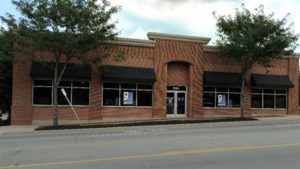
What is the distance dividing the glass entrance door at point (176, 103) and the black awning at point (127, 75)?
8.00 feet

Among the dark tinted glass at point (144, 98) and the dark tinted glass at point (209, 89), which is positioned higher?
the dark tinted glass at point (209, 89)

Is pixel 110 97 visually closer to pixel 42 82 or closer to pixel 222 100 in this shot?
pixel 42 82

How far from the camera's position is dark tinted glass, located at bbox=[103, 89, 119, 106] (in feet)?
110

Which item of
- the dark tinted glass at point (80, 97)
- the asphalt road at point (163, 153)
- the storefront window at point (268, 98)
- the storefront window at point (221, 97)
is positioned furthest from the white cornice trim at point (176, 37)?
the asphalt road at point (163, 153)

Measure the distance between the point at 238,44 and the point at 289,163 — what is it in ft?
74.8

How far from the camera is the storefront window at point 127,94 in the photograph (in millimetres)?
33719

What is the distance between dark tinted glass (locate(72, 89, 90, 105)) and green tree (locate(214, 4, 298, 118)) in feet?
31.8

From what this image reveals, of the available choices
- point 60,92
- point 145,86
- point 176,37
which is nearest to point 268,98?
point 176,37

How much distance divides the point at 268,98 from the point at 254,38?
716cm

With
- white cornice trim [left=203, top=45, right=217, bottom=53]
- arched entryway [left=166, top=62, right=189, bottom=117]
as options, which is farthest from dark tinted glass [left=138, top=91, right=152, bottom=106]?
white cornice trim [left=203, top=45, right=217, bottom=53]

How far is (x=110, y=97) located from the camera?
3378 centimetres

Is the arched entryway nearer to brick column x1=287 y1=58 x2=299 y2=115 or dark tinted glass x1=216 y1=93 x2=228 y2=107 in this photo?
dark tinted glass x1=216 y1=93 x2=228 y2=107

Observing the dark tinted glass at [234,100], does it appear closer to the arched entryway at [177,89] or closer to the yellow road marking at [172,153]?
the arched entryway at [177,89]

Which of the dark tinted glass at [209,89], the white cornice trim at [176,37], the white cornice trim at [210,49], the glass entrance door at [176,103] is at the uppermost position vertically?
the white cornice trim at [176,37]
